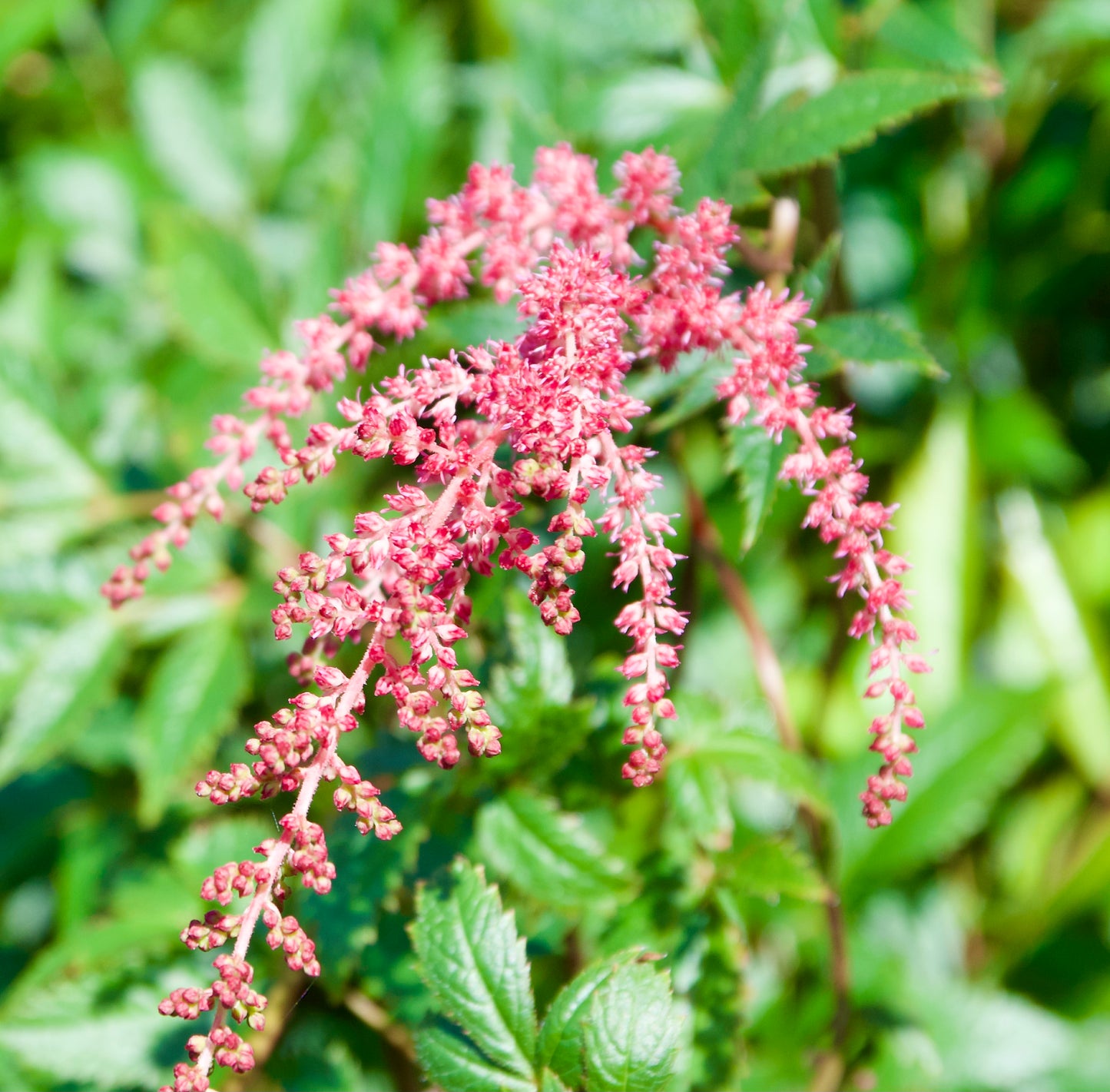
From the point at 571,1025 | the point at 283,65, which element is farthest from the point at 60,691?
the point at 283,65

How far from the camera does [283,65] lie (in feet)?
10.2

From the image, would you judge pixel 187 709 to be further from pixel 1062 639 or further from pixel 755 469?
pixel 1062 639

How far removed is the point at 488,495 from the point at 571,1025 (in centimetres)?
74

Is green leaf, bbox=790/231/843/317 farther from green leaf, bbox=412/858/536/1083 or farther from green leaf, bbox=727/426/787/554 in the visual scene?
green leaf, bbox=412/858/536/1083

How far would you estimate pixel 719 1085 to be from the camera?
164 centimetres

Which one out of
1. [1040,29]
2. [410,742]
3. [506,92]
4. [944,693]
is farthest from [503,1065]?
[1040,29]

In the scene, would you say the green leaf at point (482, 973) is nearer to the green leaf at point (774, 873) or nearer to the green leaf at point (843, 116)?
the green leaf at point (774, 873)

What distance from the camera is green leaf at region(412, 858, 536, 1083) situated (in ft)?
4.54

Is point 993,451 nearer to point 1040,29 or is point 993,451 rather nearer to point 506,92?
point 1040,29

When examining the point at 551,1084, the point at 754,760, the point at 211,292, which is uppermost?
the point at 211,292

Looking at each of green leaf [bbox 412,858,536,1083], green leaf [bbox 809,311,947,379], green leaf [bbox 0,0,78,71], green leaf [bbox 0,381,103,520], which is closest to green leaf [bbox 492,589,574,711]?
green leaf [bbox 412,858,536,1083]

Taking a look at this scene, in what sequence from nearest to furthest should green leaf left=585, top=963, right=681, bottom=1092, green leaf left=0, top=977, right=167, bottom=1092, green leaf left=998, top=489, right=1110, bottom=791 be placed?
green leaf left=585, top=963, right=681, bottom=1092 → green leaf left=0, top=977, right=167, bottom=1092 → green leaf left=998, top=489, right=1110, bottom=791

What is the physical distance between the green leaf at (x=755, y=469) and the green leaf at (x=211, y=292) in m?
1.42

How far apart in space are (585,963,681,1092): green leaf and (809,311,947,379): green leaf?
0.91m
